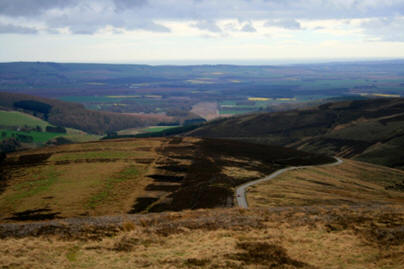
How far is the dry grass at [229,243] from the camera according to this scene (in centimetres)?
2889

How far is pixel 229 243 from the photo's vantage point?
33219 mm

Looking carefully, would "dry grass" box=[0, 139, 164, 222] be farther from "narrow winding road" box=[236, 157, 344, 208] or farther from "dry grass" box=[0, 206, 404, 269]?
"dry grass" box=[0, 206, 404, 269]

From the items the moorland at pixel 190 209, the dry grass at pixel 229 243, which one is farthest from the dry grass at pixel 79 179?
the dry grass at pixel 229 243

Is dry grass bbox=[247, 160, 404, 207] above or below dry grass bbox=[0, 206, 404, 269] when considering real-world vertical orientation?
below

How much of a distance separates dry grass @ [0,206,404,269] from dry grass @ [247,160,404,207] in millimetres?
13893

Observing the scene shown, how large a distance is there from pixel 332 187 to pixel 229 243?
4449 cm

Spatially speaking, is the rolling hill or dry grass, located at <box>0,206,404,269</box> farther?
the rolling hill

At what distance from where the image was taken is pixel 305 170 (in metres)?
88.9

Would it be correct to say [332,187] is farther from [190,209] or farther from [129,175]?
[129,175]

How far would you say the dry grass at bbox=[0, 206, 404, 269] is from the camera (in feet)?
94.8

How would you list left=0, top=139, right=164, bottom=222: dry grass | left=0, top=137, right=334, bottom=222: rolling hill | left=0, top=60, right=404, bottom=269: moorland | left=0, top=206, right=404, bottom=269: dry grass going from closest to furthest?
left=0, top=206, right=404, bottom=269: dry grass → left=0, top=60, right=404, bottom=269: moorland → left=0, top=139, right=164, bottom=222: dry grass → left=0, top=137, right=334, bottom=222: rolling hill

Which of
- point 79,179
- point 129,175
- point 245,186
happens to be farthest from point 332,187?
point 79,179

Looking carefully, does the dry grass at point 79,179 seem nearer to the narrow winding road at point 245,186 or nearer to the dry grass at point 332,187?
the narrow winding road at point 245,186

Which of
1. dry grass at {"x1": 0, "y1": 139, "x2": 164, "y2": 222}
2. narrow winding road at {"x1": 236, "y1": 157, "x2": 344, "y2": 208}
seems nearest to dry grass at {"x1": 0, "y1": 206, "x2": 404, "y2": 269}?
narrow winding road at {"x1": 236, "y1": 157, "x2": 344, "y2": 208}
